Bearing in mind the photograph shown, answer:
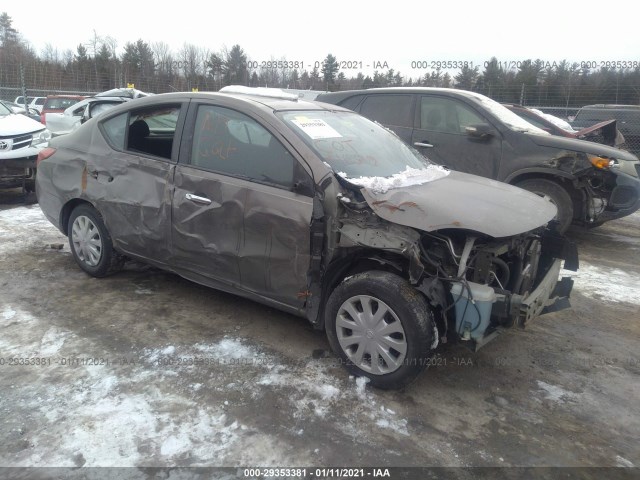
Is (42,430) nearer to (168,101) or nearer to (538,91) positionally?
(168,101)

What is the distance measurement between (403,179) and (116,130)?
2.59 meters

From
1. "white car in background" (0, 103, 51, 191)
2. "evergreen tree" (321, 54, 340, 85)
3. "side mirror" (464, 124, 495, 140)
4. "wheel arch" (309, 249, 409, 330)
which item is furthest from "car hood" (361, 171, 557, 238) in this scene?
"evergreen tree" (321, 54, 340, 85)

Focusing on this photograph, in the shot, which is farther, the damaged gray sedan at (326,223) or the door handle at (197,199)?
the door handle at (197,199)

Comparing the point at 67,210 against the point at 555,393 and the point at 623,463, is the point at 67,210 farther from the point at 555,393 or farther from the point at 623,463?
the point at 623,463

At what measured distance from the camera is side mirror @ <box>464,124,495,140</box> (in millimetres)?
6367

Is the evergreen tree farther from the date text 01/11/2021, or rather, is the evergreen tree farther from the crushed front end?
the date text 01/11/2021

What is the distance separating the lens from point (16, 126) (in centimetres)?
777

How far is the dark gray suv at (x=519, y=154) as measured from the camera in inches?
239

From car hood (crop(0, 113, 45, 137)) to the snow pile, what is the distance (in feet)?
20.9

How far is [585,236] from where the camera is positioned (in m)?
7.14

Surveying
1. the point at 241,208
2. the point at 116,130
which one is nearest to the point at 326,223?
the point at 241,208

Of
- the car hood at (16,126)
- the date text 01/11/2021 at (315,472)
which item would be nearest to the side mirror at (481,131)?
the date text 01/11/2021 at (315,472)

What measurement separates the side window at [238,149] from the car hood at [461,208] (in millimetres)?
653

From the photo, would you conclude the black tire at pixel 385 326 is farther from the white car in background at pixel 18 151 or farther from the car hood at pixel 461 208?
the white car in background at pixel 18 151
